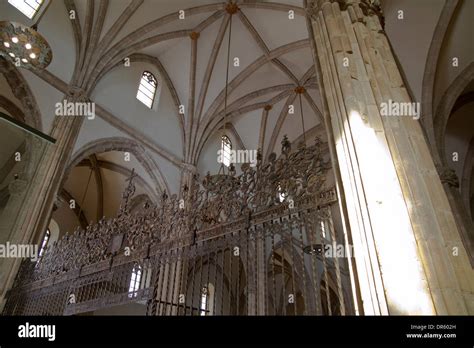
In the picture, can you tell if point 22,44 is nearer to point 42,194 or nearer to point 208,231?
point 42,194

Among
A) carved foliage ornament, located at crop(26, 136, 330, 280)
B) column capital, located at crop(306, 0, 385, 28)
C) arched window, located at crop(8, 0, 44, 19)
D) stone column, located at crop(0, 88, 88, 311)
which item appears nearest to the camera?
carved foliage ornament, located at crop(26, 136, 330, 280)

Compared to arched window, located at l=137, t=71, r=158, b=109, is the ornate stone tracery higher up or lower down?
lower down

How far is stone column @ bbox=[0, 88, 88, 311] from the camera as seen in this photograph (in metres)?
7.21

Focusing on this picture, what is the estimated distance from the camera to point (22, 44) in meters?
5.76

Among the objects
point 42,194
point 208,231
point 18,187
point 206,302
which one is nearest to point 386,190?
point 208,231

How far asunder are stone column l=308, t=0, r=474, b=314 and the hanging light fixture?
4.68m

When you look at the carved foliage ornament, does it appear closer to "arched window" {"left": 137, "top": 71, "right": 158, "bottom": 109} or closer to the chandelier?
the chandelier

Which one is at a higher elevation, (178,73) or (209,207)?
(178,73)

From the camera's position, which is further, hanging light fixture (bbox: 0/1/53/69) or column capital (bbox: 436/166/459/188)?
column capital (bbox: 436/166/459/188)

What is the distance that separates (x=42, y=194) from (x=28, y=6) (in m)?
5.46

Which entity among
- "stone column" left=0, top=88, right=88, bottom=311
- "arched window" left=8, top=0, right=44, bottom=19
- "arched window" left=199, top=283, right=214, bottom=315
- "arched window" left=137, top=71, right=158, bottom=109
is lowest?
"arched window" left=199, top=283, right=214, bottom=315

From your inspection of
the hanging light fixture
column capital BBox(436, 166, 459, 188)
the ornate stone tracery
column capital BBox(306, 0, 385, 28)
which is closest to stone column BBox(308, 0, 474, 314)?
column capital BBox(306, 0, 385, 28)
